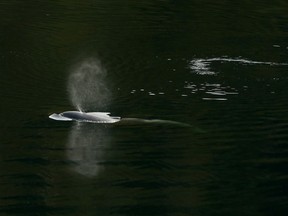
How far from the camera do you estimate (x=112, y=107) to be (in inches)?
1096

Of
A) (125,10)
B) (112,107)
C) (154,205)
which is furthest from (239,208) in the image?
(125,10)

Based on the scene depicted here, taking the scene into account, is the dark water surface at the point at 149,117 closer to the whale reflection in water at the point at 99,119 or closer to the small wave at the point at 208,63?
the small wave at the point at 208,63

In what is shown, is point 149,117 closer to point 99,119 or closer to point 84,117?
point 99,119

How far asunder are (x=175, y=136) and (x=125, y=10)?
23.7 meters

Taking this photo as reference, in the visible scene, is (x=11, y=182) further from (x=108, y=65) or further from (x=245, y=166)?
(x=108, y=65)

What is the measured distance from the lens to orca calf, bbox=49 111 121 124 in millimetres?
26062

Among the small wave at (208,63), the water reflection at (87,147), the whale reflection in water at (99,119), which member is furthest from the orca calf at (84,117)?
the small wave at (208,63)

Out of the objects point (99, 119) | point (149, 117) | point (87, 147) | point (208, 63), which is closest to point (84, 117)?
point (99, 119)

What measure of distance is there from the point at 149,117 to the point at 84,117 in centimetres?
183

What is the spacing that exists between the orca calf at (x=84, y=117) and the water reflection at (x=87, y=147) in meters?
0.43

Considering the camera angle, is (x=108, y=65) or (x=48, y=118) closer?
(x=48, y=118)

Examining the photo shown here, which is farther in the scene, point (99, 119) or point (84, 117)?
point (99, 119)

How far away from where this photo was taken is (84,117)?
26.1m

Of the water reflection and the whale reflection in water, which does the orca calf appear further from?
the water reflection
